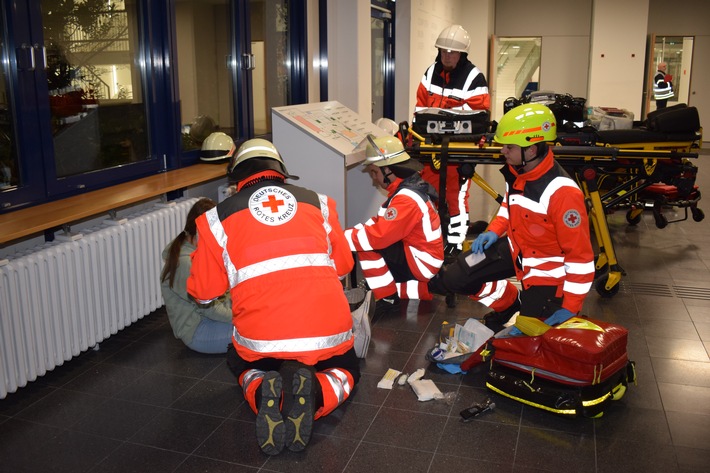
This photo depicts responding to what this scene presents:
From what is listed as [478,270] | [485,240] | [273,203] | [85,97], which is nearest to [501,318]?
[478,270]

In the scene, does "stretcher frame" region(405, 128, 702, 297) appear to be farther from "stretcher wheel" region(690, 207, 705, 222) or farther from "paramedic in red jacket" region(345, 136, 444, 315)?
"stretcher wheel" region(690, 207, 705, 222)

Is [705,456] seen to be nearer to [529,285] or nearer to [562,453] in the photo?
[562,453]

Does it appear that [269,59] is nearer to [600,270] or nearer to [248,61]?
[248,61]

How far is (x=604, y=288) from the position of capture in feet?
16.1

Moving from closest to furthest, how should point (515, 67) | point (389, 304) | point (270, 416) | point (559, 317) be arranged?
point (270, 416) < point (559, 317) < point (389, 304) < point (515, 67)

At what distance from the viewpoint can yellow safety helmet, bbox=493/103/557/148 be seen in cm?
367

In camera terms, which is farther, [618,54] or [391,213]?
[618,54]

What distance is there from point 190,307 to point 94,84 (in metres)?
1.74

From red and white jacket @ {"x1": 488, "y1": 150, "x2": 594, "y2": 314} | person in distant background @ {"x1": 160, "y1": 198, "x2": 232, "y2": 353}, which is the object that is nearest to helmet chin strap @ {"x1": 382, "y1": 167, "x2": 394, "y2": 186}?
red and white jacket @ {"x1": 488, "y1": 150, "x2": 594, "y2": 314}

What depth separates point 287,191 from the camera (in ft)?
10.1

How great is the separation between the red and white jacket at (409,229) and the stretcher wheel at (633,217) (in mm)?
3372

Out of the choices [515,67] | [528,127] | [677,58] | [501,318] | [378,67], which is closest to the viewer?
[528,127]

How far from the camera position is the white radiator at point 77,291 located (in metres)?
3.34

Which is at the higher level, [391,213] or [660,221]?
[391,213]
